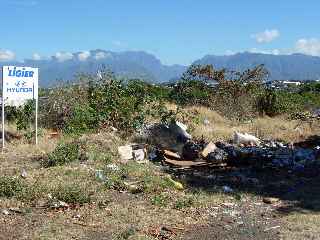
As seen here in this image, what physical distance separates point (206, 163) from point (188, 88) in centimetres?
1200

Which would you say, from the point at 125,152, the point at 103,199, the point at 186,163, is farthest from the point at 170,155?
the point at 103,199

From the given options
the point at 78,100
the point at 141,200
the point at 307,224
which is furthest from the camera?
the point at 78,100

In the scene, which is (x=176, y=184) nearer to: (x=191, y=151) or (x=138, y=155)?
(x=138, y=155)

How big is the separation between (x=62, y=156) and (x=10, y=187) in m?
2.31

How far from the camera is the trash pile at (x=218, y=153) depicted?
12.9m

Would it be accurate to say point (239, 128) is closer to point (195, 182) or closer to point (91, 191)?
point (195, 182)

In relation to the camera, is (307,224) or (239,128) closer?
(307,224)

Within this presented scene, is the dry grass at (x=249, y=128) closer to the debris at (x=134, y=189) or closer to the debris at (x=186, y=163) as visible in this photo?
the debris at (x=186, y=163)

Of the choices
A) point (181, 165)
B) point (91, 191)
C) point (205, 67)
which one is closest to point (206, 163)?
point (181, 165)

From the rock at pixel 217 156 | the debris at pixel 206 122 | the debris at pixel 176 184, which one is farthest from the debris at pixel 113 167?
the debris at pixel 206 122

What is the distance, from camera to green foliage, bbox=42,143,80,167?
11078 millimetres

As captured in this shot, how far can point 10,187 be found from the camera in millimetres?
A: 8891

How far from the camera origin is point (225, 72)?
2495 centimetres

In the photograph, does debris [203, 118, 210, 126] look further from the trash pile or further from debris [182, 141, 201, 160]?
debris [182, 141, 201, 160]
